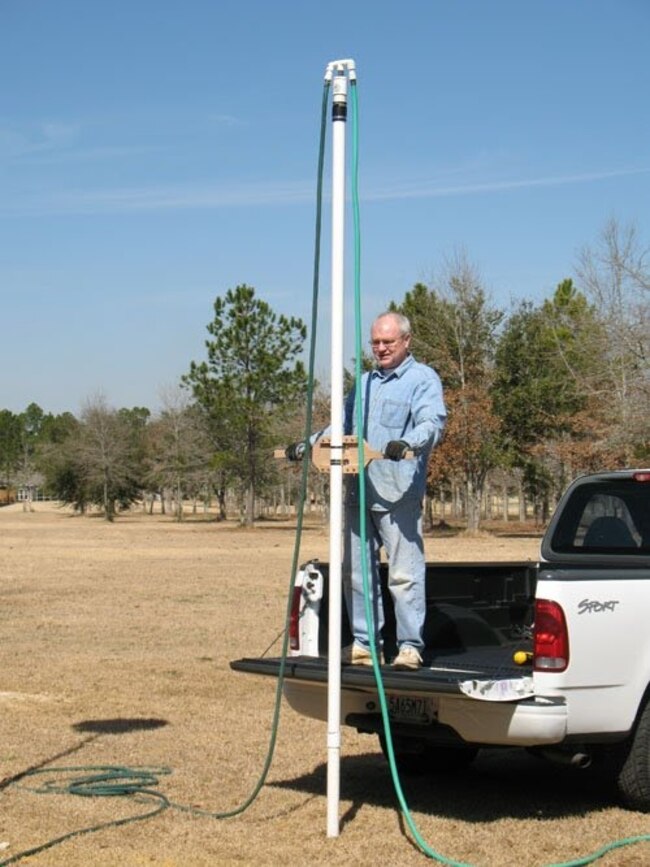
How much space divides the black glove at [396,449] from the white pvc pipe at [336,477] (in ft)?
0.74

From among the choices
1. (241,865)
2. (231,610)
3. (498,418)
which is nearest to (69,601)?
(231,610)

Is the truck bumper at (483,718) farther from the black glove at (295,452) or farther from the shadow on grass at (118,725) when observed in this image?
the shadow on grass at (118,725)

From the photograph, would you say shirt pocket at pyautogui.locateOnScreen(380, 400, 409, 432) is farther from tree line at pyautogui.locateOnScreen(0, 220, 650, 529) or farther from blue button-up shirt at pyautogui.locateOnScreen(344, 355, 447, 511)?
tree line at pyautogui.locateOnScreen(0, 220, 650, 529)

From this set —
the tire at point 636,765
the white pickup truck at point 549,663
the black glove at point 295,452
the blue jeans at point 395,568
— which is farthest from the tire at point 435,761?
the black glove at point 295,452

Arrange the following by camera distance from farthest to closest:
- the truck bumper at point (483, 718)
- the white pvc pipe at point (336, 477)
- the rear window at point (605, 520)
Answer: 1. the rear window at point (605, 520)
2. the white pvc pipe at point (336, 477)
3. the truck bumper at point (483, 718)

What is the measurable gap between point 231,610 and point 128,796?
11428 mm

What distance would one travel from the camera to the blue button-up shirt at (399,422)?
6.40 meters

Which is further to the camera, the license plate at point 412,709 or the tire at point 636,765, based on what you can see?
the license plate at point 412,709

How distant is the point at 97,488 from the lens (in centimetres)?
8906

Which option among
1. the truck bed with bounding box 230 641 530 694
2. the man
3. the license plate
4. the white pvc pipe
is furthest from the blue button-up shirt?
the license plate

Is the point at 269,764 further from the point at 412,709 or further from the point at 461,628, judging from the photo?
the point at 461,628

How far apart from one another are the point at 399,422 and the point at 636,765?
200 centimetres

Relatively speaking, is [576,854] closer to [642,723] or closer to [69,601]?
[642,723]

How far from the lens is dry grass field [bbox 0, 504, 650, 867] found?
5742mm
